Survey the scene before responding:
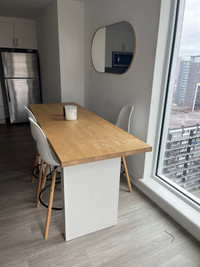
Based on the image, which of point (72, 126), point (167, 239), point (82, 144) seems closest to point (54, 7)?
point (72, 126)

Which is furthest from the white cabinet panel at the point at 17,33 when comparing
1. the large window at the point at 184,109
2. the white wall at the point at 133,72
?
the large window at the point at 184,109

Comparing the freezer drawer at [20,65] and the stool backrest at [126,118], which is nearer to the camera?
the stool backrest at [126,118]

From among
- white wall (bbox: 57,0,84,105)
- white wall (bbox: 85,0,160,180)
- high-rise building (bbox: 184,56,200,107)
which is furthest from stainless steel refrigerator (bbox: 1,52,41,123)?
high-rise building (bbox: 184,56,200,107)

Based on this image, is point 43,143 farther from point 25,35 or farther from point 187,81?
point 25,35

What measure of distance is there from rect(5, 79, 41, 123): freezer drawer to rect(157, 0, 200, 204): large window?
3.46 m

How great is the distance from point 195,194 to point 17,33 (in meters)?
4.75

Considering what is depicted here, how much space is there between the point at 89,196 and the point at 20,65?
3811 millimetres

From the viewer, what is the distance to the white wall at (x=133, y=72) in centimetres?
205

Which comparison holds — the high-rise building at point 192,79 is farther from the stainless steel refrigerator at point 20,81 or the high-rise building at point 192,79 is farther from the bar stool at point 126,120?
the stainless steel refrigerator at point 20,81

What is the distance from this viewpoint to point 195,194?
6.48 feet

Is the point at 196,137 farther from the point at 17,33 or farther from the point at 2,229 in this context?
the point at 17,33

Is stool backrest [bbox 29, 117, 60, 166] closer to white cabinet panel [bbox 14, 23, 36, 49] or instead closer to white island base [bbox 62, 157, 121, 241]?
white island base [bbox 62, 157, 121, 241]

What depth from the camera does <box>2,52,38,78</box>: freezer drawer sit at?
4309 mm

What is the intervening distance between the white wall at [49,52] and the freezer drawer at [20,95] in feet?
0.72
